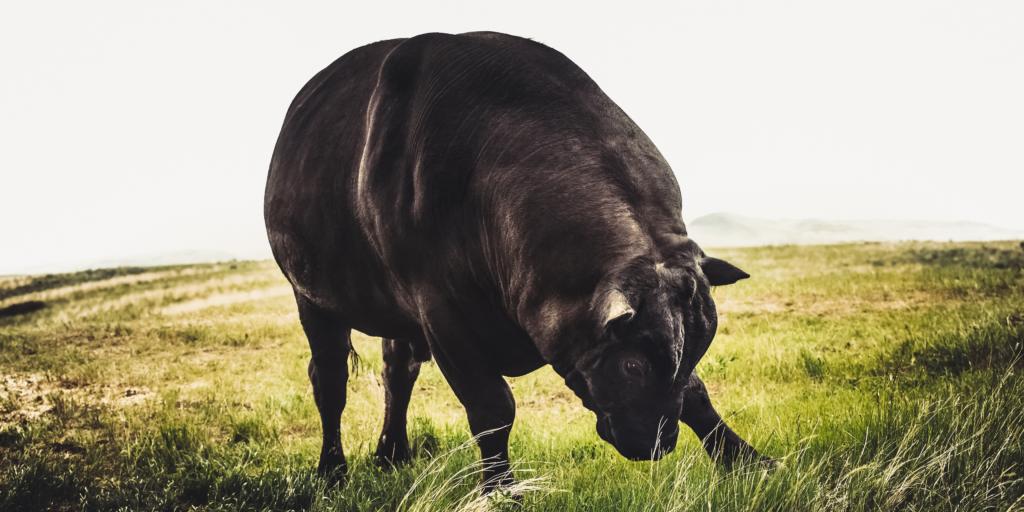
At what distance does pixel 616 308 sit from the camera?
215cm

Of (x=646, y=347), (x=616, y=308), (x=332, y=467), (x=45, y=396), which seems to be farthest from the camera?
(x=45, y=396)

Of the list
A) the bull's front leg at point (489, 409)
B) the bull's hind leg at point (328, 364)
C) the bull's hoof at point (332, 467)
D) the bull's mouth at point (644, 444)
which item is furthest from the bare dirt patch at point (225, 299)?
the bull's mouth at point (644, 444)

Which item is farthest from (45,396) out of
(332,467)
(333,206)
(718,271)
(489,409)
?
(718,271)

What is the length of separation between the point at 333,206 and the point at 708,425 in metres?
2.40

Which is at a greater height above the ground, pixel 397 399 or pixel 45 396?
pixel 397 399

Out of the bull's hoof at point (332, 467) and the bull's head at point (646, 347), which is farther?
the bull's hoof at point (332, 467)

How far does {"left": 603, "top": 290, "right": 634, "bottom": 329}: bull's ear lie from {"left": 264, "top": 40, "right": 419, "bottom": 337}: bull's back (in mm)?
1523

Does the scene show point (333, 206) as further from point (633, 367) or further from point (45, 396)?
point (45, 396)

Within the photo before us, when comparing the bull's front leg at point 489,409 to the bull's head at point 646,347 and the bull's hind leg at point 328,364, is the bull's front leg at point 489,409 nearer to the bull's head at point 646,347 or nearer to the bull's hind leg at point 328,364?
the bull's head at point 646,347

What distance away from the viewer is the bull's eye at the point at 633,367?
2.30 m

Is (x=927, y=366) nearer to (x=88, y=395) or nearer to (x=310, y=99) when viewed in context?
(x=310, y=99)

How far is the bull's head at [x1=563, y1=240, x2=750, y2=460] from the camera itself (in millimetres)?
2240

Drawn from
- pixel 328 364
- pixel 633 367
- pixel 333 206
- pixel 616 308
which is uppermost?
pixel 333 206

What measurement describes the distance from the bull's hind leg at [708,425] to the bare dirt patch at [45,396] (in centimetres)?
518
